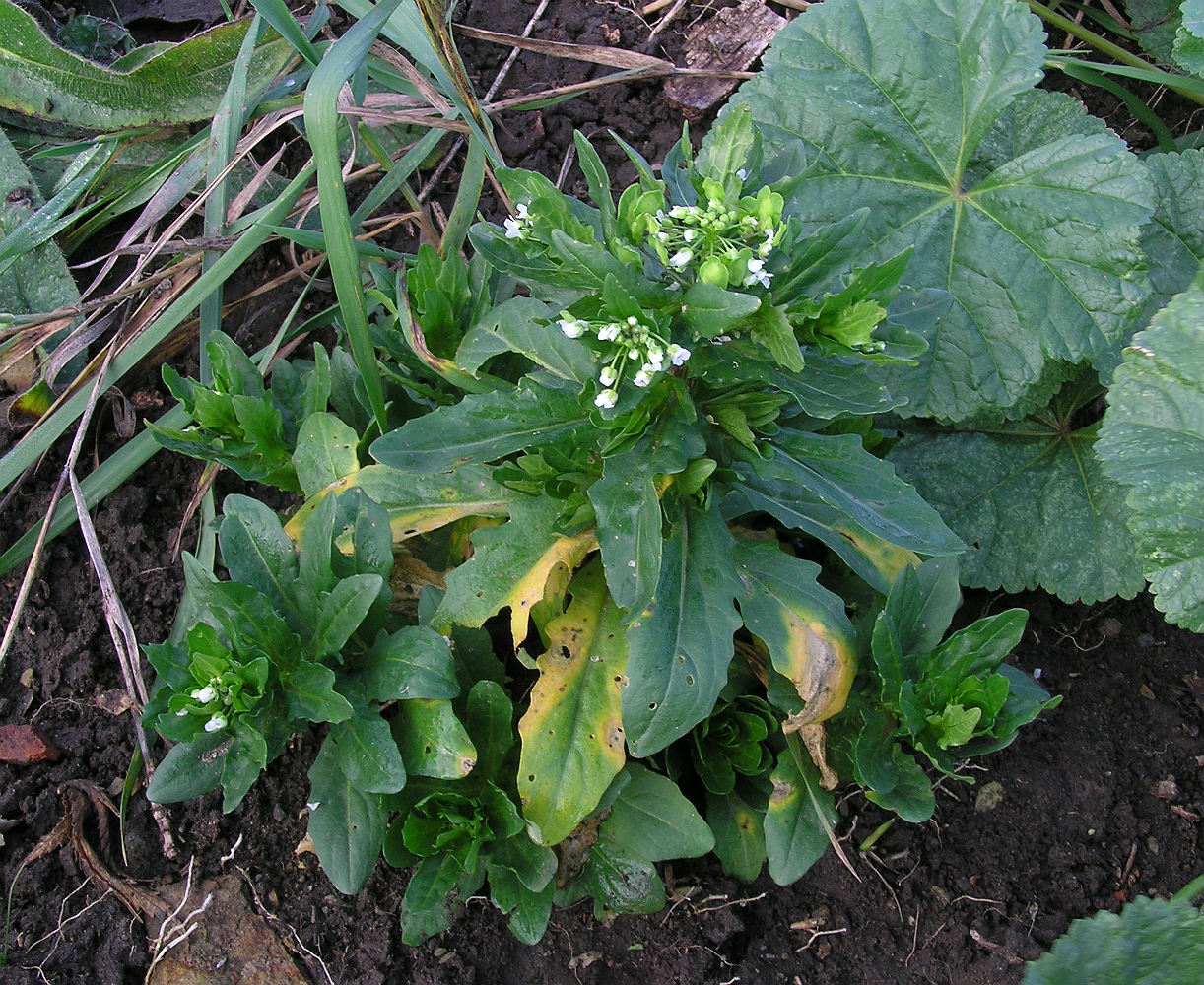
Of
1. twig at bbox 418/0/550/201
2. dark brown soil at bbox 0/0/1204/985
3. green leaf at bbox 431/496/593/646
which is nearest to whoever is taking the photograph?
green leaf at bbox 431/496/593/646

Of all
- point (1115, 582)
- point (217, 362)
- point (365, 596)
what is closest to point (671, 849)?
point (365, 596)

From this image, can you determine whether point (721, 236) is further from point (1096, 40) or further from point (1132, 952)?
point (1096, 40)

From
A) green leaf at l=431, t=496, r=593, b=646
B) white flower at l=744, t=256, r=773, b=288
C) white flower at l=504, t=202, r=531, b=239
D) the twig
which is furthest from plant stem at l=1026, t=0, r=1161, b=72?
green leaf at l=431, t=496, r=593, b=646

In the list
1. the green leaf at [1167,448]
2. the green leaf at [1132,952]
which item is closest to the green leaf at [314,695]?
the green leaf at [1132,952]

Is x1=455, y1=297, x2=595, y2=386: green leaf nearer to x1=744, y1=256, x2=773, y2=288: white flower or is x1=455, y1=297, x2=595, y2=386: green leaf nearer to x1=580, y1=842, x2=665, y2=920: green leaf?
x1=744, y1=256, x2=773, y2=288: white flower

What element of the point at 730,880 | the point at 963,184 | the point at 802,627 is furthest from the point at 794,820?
the point at 963,184

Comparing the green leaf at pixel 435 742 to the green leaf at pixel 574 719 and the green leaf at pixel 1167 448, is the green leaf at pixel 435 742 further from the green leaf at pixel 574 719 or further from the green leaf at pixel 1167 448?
the green leaf at pixel 1167 448
